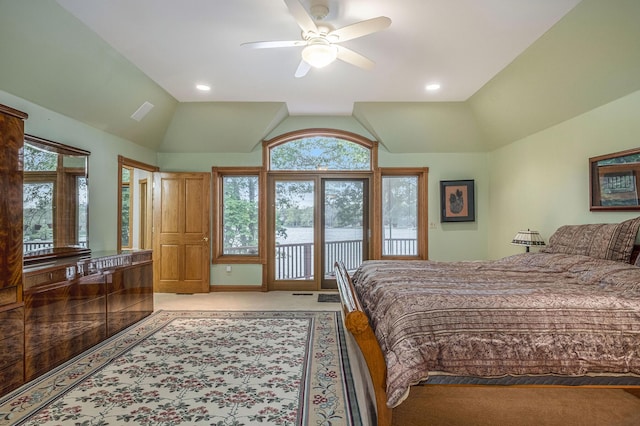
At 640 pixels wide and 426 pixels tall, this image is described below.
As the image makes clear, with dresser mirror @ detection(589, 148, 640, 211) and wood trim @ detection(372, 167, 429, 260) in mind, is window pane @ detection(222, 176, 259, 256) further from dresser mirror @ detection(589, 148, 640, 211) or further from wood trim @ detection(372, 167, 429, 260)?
dresser mirror @ detection(589, 148, 640, 211)

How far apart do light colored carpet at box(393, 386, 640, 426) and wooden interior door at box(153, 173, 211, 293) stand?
4319mm

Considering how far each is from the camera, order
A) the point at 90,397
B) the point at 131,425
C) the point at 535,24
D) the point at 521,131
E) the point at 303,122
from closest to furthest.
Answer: the point at 131,425
the point at 90,397
the point at 535,24
the point at 521,131
the point at 303,122

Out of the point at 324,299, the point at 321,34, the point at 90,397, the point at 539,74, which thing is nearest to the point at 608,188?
the point at 539,74

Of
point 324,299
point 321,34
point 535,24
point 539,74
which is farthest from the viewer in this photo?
point 324,299

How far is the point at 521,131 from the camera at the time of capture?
185 inches

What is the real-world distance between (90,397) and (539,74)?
5.06m

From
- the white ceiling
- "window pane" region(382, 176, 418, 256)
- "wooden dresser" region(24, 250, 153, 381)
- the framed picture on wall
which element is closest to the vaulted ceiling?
the white ceiling

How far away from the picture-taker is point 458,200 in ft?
18.9

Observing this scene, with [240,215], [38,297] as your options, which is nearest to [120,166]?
[240,215]

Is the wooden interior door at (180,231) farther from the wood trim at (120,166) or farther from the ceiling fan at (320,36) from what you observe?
the ceiling fan at (320,36)

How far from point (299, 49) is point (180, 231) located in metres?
3.74

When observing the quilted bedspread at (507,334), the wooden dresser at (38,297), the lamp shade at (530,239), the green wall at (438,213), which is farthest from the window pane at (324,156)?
the quilted bedspread at (507,334)

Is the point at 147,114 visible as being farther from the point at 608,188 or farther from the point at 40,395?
the point at 608,188

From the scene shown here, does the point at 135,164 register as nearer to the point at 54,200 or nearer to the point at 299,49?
the point at 54,200
